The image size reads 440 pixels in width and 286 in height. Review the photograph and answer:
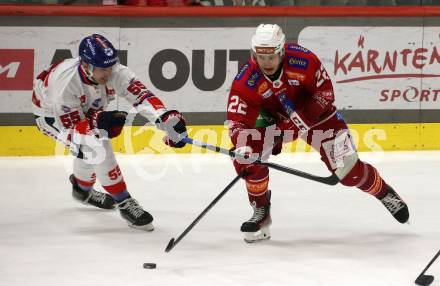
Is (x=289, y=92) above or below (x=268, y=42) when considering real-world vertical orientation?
below

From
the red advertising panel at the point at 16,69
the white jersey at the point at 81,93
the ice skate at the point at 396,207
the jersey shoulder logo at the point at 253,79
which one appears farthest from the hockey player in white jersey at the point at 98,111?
the red advertising panel at the point at 16,69

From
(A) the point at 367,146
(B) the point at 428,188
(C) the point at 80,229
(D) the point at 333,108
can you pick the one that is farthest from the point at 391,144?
(C) the point at 80,229

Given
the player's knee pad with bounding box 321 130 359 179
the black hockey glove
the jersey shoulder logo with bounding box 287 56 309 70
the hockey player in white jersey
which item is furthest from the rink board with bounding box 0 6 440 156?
the jersey shoulder logo with bounding box 287 56 309 70

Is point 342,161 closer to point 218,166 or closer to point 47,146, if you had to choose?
point 218,166

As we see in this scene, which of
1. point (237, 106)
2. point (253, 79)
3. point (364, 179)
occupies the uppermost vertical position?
point (253, 79)

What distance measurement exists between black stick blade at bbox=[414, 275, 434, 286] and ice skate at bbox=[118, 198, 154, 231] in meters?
1.71

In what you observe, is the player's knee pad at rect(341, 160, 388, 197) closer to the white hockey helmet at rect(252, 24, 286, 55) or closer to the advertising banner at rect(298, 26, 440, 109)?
the white hockey helmet at rect(252, 24, 286, 55)

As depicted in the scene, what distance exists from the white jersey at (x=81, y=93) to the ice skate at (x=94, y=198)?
58 centimetres

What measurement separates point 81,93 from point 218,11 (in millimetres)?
2281

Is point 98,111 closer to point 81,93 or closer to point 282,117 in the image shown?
point 81,93

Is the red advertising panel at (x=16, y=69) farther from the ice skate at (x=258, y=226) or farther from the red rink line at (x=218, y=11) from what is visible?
the ice skate at (x=258, y=226)

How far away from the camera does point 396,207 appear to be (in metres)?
5.64

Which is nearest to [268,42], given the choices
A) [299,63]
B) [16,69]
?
[299,63]

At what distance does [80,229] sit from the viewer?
5.73 meters
